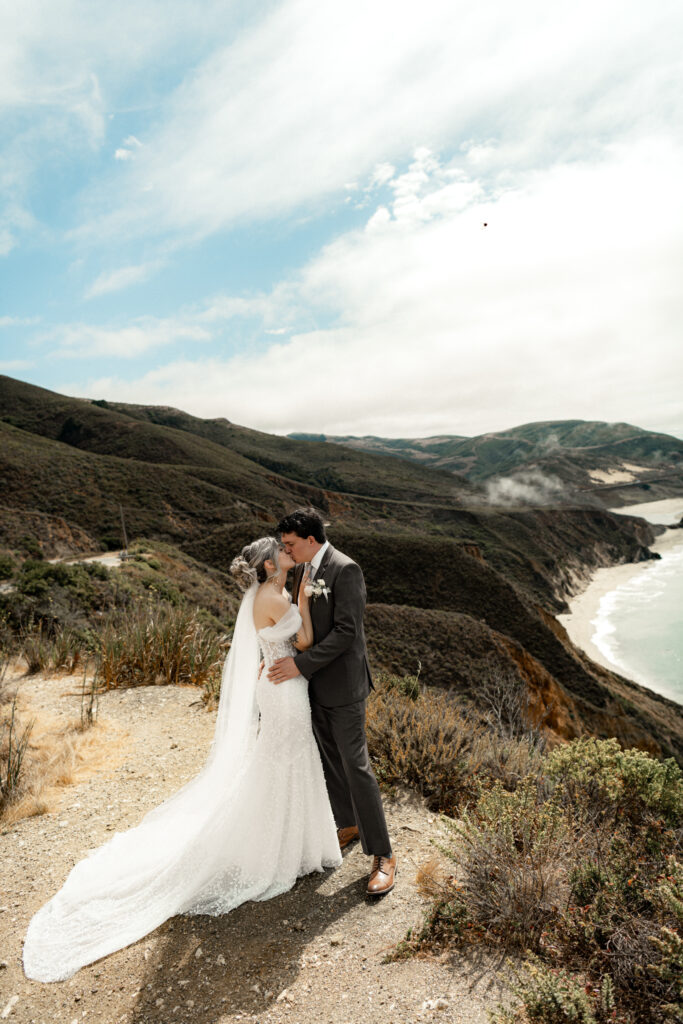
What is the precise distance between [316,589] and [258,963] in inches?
68.4

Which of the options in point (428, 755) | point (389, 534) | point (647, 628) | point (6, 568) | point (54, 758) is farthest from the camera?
point (647, 628)

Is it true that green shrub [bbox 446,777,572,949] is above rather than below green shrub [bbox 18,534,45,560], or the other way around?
below

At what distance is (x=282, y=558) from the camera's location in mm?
2889

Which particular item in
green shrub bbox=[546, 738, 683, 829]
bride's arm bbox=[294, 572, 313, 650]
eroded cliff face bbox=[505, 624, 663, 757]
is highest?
bride's arm bbox=[294, 572, 313, 650]

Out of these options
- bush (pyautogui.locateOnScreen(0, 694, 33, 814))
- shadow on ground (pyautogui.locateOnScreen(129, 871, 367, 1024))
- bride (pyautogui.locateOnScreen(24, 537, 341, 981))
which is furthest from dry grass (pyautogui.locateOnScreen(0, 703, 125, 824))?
shadow on ground (pyautogui.locateOnScreen(129, 871, 367, 1024))

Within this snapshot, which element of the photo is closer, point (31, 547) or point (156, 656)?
point (156, 656)

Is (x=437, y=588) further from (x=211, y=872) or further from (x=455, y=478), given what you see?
(x=455, y=478)

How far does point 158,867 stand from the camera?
2.84m

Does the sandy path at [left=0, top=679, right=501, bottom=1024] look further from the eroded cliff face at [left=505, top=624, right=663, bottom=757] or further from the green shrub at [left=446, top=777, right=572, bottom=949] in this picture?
the eroded cliff face at [left=505, top=624, right=663, bottom=757]

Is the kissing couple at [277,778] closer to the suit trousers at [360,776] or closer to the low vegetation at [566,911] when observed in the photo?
the suit trousers at [360,776]

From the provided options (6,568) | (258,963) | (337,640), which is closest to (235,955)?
(258,963)

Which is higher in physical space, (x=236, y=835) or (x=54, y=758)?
(x=236, y=835)

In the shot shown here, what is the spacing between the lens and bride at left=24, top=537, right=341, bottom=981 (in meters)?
2.72

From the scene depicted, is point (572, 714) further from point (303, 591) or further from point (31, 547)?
point (31, 547)
